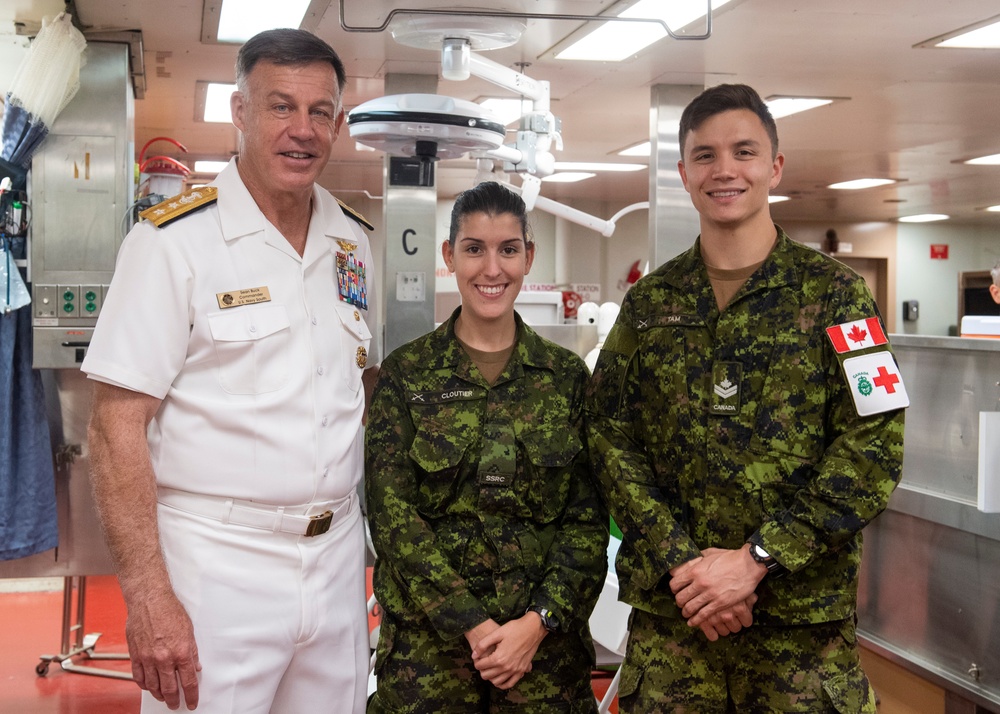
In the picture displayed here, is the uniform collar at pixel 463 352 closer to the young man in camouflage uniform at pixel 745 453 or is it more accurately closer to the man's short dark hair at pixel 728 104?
the young man in camouflage uniform at pixel 745 453

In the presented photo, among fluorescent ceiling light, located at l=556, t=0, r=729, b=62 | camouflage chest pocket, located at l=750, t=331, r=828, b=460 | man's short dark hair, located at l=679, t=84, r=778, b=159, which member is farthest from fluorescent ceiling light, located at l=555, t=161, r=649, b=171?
camouflage chest pocket, located at l=750, t=331, r=828, b=460

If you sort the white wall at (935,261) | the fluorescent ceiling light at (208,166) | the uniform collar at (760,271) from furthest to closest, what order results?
the white wall at (935,261) → the fluorescent ceiling light at (208,166) → the uniform collar at (760,271)

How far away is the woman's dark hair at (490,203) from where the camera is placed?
223 cm

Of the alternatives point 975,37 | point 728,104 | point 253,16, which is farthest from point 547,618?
point 975,37

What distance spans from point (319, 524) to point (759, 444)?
3.00 feet

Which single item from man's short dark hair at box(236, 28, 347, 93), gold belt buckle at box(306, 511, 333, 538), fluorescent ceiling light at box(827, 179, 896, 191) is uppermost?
fluorescent ceiling light at box(827, 179, 896, 191)

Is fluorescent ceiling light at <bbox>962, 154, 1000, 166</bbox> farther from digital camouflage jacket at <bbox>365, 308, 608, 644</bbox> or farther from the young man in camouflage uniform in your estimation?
digital camouflage jacket at <bbox>365, 308, 608, 644</bbox>

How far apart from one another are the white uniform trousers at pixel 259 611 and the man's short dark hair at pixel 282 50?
918mm

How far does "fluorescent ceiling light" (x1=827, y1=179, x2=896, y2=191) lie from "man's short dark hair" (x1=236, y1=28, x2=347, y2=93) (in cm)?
824

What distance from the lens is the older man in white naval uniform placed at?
5.83 feet

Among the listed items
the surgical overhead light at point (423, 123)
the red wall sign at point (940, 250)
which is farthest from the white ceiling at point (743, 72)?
the red wall sign at point (940, 250)

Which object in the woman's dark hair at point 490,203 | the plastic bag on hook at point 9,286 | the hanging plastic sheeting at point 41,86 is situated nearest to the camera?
the woman's dark hair at point 490,203

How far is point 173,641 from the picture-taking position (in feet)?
5.77

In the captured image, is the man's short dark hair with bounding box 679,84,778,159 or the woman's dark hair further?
the woman's dark hair
